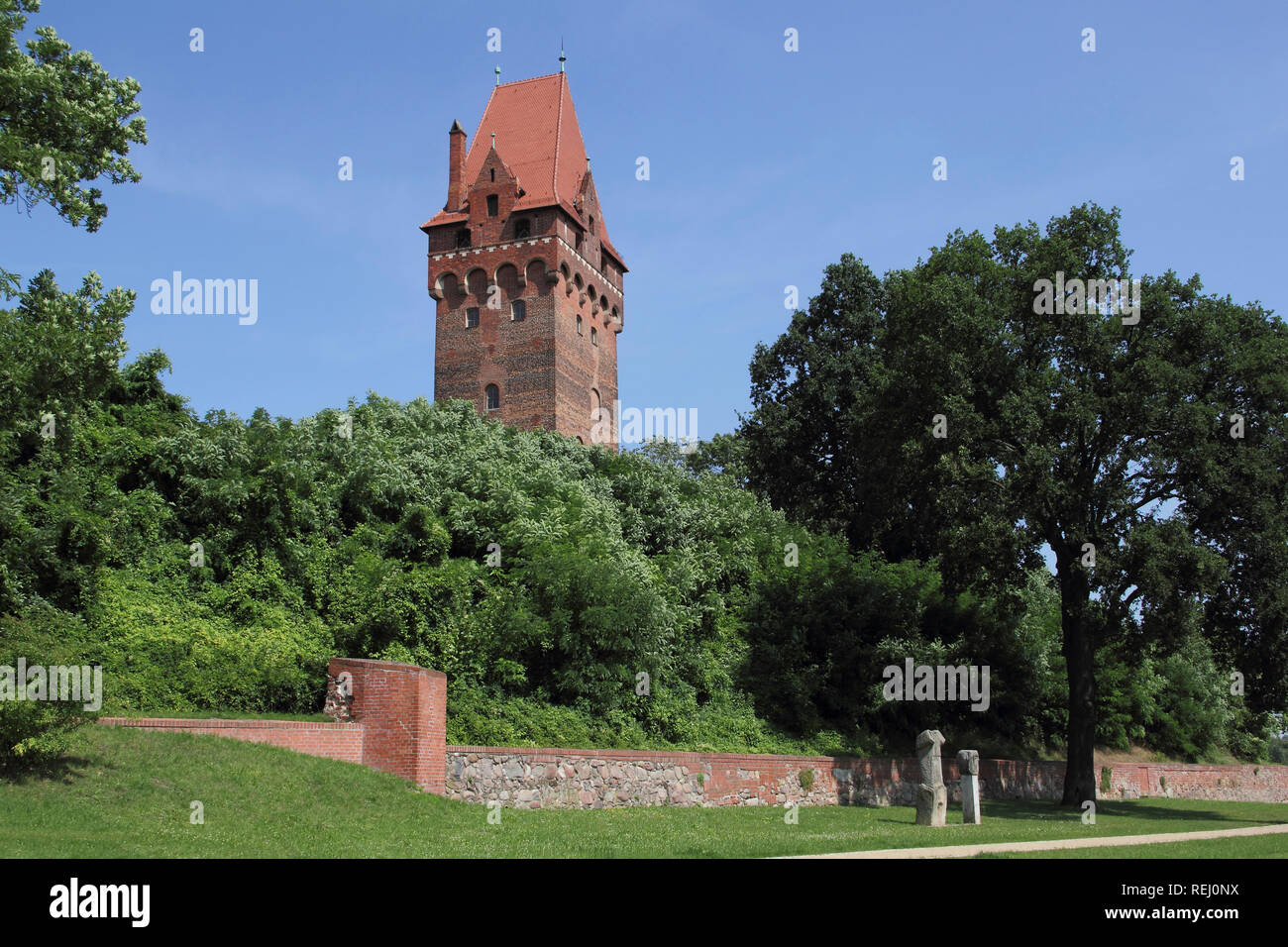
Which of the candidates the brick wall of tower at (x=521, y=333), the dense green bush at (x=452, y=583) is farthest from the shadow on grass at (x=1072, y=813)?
the brick wall of tower at (x=521, y=333)

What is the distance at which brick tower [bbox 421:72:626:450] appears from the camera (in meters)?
57.0

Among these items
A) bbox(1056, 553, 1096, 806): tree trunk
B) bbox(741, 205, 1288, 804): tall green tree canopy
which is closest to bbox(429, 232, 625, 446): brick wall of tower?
bbox(741, 205, 1288, 804): tall green tree canopy

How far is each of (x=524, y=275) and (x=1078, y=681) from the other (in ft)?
122

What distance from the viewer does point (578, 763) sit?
20078 mm

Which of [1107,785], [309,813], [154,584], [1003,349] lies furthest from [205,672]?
[1107,785]

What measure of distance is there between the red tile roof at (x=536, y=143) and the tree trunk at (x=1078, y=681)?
36972 millimetres

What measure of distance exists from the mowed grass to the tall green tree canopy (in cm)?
756

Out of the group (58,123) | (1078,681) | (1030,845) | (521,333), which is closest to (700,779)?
(1030,845)

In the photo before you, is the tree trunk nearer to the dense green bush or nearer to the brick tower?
the dense green bush

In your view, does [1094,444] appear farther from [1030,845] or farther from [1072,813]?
[1030,845]

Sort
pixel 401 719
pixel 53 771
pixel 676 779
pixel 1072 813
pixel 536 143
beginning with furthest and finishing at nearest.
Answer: pixel 536 143
pixel 1072 813
pixel 676 779
pixel 401 719
pixel 53 771

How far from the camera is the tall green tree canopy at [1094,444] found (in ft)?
81.0

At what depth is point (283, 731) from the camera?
17078 millimetres

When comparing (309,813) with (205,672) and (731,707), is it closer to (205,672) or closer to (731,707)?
(205,672)
